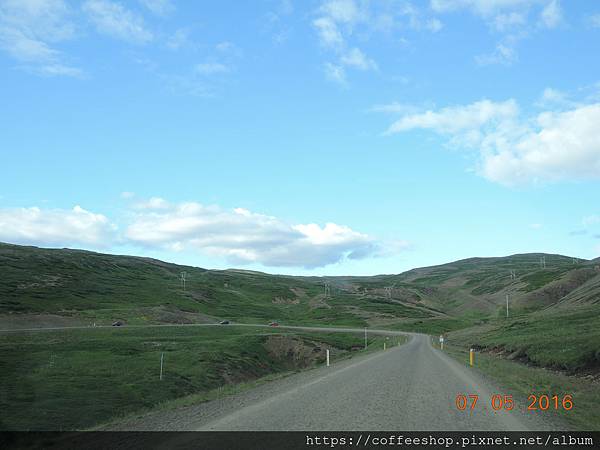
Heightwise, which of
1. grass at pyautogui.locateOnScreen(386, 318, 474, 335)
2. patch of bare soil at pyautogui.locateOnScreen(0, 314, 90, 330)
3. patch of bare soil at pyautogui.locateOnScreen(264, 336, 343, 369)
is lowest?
grass at pyautogui.locateOnScreen(386, 318, 474, 335)

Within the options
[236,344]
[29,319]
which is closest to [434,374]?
[236,344]

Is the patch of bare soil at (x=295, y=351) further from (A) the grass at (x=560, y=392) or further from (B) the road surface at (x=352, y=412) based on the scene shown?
(B) the road surface at (x=352, y=412)

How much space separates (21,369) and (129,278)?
156186 mm

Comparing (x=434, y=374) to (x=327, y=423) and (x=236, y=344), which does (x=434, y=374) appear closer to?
(x=327, y=423)

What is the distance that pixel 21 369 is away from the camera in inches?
1305

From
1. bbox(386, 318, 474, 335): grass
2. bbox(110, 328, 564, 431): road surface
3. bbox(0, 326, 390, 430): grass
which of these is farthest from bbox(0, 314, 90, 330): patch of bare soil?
bbox(386, 318, 474, 335): grass

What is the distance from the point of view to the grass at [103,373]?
73.6ft

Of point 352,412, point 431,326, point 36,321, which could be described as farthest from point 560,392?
point 431,326

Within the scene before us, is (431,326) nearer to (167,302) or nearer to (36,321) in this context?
(167,302)
